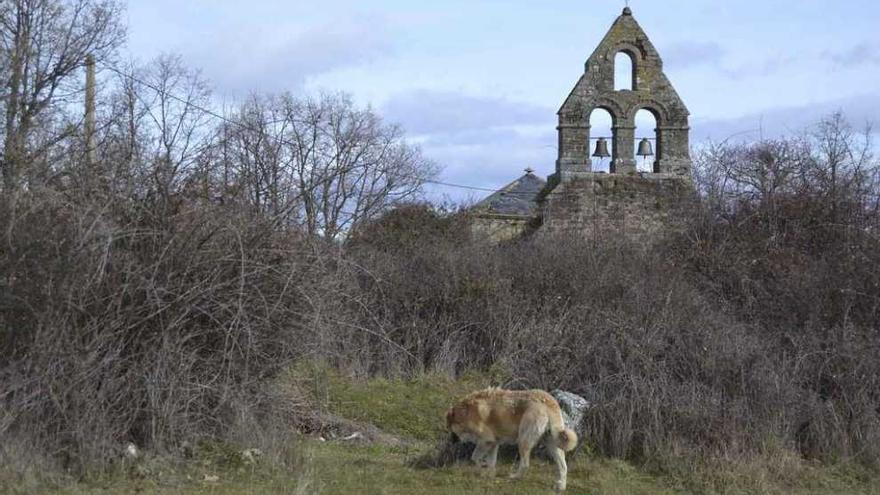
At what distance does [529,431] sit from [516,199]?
24476 mm

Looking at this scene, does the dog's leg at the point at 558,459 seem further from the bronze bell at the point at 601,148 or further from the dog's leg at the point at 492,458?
the bronze bell at the point at 601,148

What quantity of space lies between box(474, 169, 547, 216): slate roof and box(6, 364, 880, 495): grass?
50.9 ft

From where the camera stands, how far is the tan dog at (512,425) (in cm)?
931

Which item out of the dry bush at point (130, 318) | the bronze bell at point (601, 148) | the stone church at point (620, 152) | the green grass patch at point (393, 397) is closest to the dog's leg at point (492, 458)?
the dry bush at point (130, 318)

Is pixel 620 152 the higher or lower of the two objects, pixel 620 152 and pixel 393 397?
the higher

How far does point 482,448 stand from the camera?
968 cm

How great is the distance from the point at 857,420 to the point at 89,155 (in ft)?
28.5

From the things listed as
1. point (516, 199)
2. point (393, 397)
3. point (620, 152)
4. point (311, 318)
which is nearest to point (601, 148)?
point (620, 152)

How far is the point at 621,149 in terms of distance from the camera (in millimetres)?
25172

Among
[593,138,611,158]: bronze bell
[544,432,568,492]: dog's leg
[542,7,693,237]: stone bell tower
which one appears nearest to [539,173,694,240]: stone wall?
[542,7,693,237]: stone bell tower

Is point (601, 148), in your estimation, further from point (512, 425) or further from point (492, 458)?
point (512, 425)

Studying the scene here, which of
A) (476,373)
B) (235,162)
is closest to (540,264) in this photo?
(476,373)

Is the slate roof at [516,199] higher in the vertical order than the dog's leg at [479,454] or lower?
higher

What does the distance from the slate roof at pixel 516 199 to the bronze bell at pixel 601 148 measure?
2101 mm
